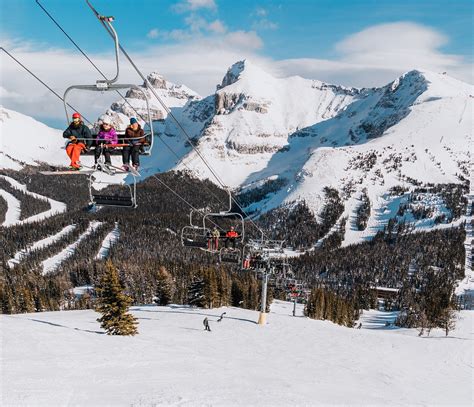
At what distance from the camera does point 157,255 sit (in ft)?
566

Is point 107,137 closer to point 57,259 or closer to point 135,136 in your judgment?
point 135,136

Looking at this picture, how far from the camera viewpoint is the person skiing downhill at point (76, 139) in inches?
671

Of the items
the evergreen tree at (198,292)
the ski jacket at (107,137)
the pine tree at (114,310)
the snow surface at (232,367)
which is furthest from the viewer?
the evergreen tree at (198,292)

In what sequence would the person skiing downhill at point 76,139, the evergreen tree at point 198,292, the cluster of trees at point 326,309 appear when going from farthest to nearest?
1. the cluster of trees at point 326,309
2. the evergreen tree at point 198,292
3. the person skiing downhill at point 76,139

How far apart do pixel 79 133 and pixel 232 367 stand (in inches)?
647

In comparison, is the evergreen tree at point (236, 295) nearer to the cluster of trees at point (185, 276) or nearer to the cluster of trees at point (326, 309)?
the cluster of trees at point (185, 276)

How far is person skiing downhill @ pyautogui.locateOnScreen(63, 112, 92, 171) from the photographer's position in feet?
55.9

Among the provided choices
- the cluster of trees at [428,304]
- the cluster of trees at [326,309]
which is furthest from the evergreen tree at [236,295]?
the cluster of trees at [428,304]

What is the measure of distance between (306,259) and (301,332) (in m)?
152

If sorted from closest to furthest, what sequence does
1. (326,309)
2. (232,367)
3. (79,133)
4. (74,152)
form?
(74,152) → (79,133) → (232,367) → (326,309)

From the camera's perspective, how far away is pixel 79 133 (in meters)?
17.3

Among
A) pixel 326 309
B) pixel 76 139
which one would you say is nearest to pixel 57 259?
pixel 326 309

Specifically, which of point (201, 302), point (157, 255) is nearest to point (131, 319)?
point (201, 302)

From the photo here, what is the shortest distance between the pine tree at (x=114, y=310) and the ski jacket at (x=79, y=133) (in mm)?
25007
